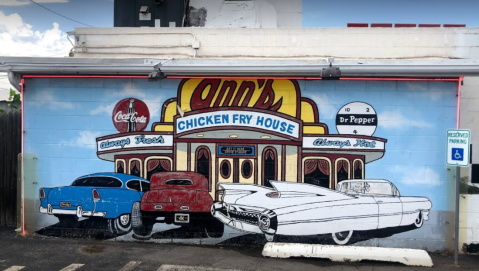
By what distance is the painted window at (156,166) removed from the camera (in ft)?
27.2

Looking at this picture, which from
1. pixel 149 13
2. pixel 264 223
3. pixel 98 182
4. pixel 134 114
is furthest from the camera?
pixel 149 13

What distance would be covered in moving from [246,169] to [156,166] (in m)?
1.76

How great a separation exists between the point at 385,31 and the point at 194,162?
445 cm

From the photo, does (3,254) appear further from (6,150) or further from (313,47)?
(313,47)

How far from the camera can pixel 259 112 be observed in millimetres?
8094

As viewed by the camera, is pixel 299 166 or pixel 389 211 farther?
pixel 299 166

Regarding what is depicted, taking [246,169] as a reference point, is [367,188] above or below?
below

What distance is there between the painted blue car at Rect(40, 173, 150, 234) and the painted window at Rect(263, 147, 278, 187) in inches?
90.5

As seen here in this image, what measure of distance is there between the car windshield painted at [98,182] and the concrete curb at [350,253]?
10.5 feet

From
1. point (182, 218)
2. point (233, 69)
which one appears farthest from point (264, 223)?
point (233, 69)

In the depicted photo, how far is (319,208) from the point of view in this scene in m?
7.94

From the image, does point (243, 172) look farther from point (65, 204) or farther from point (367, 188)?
point (65, 204)

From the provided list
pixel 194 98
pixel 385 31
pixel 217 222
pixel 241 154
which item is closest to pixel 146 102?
pixel 194 98

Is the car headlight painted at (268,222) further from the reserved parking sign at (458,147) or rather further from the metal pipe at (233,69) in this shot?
the reserved parking sign at (458,147)
